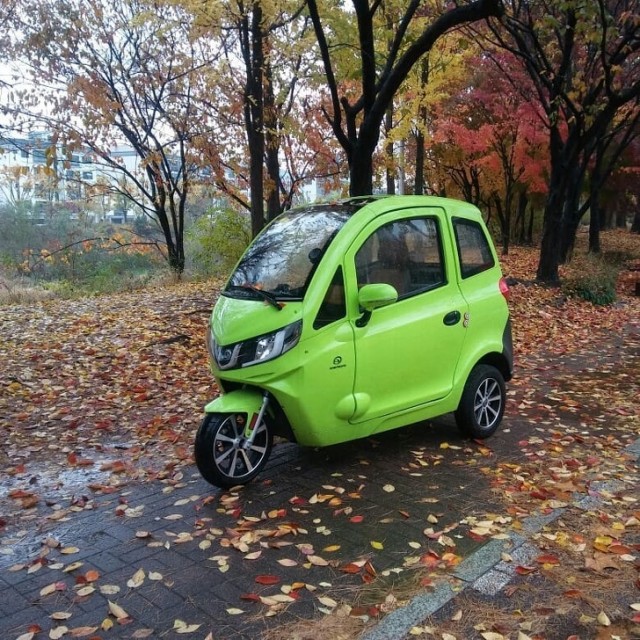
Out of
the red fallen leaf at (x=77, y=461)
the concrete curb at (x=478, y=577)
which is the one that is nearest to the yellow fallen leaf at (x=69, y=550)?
the red fallen leaf at (x=77, y=461)

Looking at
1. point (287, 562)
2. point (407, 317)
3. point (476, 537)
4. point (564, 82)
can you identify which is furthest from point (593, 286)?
point (287, 562)

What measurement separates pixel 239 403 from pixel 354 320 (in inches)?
38.8

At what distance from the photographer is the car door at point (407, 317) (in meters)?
4.46

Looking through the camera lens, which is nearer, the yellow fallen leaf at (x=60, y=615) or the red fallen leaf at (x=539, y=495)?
the yellow fallen leaf at (x=60, y=615)

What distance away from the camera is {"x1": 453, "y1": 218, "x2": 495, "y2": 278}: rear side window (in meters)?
5.23

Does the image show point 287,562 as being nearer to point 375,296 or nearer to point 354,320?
point 354,320

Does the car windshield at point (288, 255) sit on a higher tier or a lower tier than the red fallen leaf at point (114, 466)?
higher

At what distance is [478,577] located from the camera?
324 cm

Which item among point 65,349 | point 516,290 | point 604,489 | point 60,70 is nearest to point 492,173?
point 516,290

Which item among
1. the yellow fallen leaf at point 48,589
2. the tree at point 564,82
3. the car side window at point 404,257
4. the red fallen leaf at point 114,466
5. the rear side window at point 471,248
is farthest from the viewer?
the tree at point 564,82

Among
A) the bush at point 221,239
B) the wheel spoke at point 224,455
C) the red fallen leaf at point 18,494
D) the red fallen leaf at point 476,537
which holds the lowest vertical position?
the red fallen leaf at point 476,537

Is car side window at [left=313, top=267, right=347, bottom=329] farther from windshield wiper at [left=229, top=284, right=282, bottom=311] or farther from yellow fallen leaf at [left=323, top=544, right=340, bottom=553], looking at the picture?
yellow fallen leaf at [left=323, top=544, right=340, bottom=553]

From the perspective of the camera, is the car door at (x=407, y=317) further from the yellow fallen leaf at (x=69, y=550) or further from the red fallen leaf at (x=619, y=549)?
the yellow fallen leaf at (x=69, y=550)

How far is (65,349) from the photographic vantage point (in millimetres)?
8188
